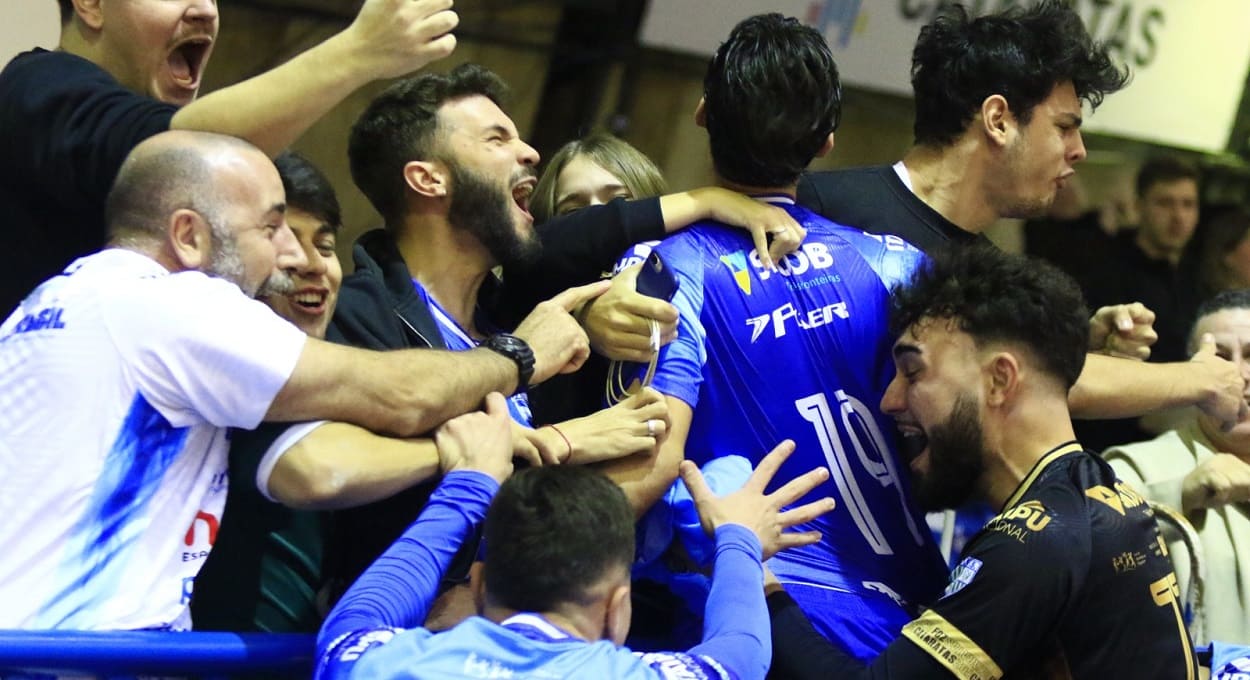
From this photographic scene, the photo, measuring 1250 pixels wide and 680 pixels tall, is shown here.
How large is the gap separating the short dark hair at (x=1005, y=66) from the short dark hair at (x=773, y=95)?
62 centimetres

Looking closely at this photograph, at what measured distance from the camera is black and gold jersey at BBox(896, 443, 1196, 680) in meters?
2.98

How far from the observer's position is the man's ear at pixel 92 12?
338cm

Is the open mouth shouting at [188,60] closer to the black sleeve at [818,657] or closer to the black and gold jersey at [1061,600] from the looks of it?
the black sleeve at [818,657]

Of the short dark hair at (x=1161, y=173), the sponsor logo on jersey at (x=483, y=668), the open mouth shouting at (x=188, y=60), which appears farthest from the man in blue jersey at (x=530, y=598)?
the short dark hair at (x=1161, y=173)

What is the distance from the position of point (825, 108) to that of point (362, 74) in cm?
98

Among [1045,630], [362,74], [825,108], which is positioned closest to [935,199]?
[825,108]

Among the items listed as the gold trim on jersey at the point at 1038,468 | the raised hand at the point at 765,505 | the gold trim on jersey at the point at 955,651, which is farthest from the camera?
the gold trim on jersey at the point at 1038,468

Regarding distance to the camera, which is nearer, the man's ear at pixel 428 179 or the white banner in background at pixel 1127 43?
the man's ear at pixel 428 179

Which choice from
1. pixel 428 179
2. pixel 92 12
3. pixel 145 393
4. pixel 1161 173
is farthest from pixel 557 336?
pixel 1161 173

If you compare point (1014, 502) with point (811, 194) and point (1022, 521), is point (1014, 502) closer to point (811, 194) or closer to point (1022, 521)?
point (1022, 521)

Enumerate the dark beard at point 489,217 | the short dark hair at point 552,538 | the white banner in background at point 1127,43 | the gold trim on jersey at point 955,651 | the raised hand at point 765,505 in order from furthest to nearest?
the white banner in background at point 1127,43 → the dark beard at point 489,217 → the raised hand at point 765,505 → the gold trim on jersey at point 955,651 → the short dark hair at point 552,538

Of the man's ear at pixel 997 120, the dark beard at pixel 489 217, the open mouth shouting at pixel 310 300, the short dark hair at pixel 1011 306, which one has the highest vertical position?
the man's ear at pixel 997 120

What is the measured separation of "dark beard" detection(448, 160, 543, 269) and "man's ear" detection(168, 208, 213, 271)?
0.95m

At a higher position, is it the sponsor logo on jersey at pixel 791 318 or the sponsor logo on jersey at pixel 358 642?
the sponsor logo on jersey at pixel 791 318
